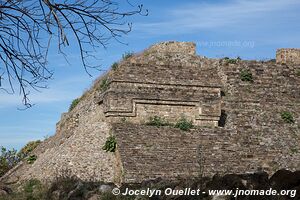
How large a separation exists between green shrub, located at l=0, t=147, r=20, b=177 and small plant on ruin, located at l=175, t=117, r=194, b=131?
11860mm

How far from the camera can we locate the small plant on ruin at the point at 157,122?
23000mm

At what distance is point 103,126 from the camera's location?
22578mm

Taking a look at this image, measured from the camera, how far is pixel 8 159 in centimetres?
3167

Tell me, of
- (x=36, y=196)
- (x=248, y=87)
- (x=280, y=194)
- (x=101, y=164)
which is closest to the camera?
(x=280, y=194)

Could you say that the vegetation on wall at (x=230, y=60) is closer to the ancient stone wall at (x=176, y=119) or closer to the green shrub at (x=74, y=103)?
the ancient stone wall at (x=176, y=119)

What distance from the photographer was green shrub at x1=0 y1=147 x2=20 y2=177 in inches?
Answer: 1192

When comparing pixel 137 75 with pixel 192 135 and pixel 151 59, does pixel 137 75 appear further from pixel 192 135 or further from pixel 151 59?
pixel 192 135

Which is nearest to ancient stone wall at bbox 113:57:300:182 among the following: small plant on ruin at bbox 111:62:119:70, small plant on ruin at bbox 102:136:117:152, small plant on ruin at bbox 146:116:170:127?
small plant on ruin at bbox 102:136:117:152

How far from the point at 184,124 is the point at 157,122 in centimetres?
115

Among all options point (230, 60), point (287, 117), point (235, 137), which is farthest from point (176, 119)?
point (287, 117)

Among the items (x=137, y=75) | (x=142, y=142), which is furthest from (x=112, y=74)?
(x=142, y=142)

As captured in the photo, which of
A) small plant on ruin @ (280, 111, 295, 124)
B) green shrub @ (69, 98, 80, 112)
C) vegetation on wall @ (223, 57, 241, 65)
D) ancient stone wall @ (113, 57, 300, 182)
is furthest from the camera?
green shrub @ (69, 98, 80, 112)

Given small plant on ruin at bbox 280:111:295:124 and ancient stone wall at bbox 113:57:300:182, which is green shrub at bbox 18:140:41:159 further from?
small plant on ruin at bbox 280:111:295:124

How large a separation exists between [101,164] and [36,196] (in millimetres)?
4785
